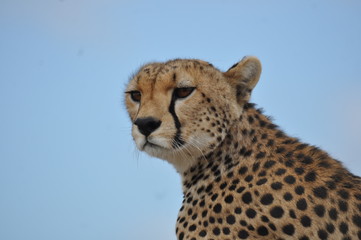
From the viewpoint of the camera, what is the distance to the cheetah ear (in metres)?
4.62

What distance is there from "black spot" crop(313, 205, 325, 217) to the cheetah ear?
Result: 1049mm

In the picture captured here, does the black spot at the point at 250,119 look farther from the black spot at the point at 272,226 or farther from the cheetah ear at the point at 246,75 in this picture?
the black spot at the point at 272,226

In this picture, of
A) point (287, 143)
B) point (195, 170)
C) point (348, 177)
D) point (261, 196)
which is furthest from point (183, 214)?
point (348, 177)

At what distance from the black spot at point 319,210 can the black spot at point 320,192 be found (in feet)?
0.24

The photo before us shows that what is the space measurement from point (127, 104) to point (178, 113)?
0.64m

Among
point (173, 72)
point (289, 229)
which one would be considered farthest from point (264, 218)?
point (173, 72)

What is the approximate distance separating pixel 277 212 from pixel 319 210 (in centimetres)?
27

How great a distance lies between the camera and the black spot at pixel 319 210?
3.93 m

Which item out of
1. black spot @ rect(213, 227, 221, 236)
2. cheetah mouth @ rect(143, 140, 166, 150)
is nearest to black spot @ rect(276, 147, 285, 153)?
black spot @ rect(213, 227, 221, 236)

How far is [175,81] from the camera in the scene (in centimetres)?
444

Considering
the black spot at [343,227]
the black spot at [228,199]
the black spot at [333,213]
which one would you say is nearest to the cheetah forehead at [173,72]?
the black spot at [228,199]

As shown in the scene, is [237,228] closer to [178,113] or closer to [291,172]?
[291,172]

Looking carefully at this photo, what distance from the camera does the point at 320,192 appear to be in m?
4.02

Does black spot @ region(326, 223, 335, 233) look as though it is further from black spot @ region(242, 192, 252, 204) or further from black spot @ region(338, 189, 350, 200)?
black spot @ region(242, 192, 252, 204)
